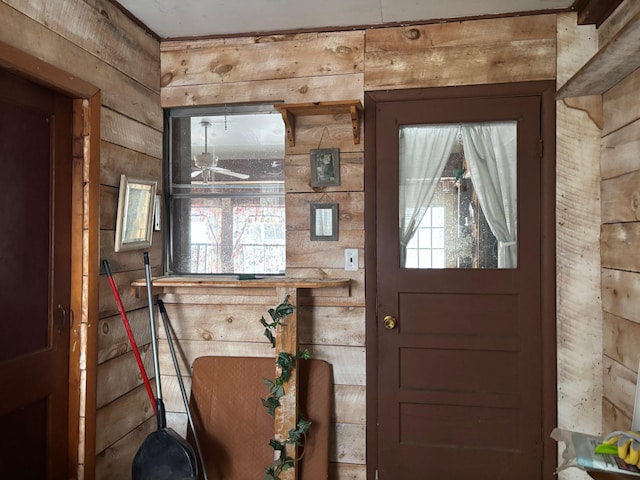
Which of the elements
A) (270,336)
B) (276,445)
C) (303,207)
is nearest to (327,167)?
(303,207)

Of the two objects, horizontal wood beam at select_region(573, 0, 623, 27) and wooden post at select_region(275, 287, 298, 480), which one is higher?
horizontal wood beam at select_region(573, 0, 623, 27)

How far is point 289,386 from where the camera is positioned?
2.21 meters

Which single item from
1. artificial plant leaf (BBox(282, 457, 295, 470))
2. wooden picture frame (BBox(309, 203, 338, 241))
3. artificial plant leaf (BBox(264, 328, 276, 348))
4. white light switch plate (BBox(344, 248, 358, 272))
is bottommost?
artificial plant leaf (BBox(282, 457, 295, 470))

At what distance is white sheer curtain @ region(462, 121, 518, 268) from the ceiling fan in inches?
45.6

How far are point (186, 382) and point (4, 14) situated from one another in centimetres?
180

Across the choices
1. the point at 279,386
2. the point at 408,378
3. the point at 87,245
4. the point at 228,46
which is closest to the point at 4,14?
the point at 87,245

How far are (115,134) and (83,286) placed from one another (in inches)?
27.2

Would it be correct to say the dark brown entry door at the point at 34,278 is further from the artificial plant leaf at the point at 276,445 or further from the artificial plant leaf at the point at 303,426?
the artificial plant leaf at the point at 303,426

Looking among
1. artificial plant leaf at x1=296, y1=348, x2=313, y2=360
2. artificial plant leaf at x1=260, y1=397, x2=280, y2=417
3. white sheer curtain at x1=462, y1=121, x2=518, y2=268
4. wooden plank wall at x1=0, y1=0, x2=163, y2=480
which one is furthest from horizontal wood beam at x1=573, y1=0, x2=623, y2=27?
artificial plant leaf at x1=260, y1=397, x2=280, y2=417

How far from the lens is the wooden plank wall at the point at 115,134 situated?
189 cm

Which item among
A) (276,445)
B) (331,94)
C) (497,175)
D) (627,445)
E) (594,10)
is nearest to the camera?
(627,445)

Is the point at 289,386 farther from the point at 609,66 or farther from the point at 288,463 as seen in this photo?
the point at 609,66

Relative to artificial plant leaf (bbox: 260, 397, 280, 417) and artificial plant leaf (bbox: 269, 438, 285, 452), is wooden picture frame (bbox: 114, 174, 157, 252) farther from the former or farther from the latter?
artificial plant leaf (bbox: 269, 438, 285, 452)

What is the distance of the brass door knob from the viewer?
7.62ft
